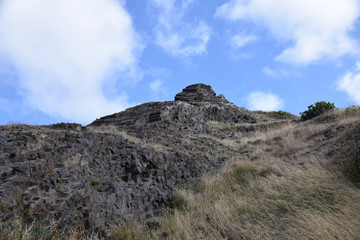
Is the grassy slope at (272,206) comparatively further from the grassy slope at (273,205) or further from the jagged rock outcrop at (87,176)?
the jagged rock outcrop at (87,176)

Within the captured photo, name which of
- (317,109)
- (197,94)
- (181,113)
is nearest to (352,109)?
→ (317,109)

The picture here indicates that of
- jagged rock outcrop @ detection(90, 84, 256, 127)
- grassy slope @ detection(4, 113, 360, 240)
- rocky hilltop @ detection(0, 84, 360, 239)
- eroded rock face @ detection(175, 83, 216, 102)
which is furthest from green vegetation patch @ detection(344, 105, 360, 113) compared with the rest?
eroded rock face @ detection(175, 83, 216, 102)

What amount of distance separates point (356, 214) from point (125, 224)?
4.46 m

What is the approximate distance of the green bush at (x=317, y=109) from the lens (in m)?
20.7

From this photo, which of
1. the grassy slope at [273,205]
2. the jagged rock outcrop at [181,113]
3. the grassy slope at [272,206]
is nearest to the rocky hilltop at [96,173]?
the grassy slope at [273,205]

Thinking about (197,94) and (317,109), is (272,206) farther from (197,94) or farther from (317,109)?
(197,94)

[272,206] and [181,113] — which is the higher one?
[181,113]

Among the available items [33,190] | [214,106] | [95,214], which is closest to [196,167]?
[95,214]

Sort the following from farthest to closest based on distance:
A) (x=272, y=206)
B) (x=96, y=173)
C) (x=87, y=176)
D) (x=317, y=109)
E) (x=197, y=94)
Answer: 1. (x=197, y=94)
2. (x=317, y=109)
3. (x=96, y=173)
4. (x=87, y=176)
5. (x=272, y=206)

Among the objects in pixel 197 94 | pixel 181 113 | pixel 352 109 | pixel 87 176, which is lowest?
pixel 87 176

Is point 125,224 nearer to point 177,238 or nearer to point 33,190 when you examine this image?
point 177,238

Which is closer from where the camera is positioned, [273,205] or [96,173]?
[273,205]

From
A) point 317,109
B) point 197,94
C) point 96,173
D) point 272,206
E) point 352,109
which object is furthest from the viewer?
point 197,94

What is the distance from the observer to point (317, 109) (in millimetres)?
20953
